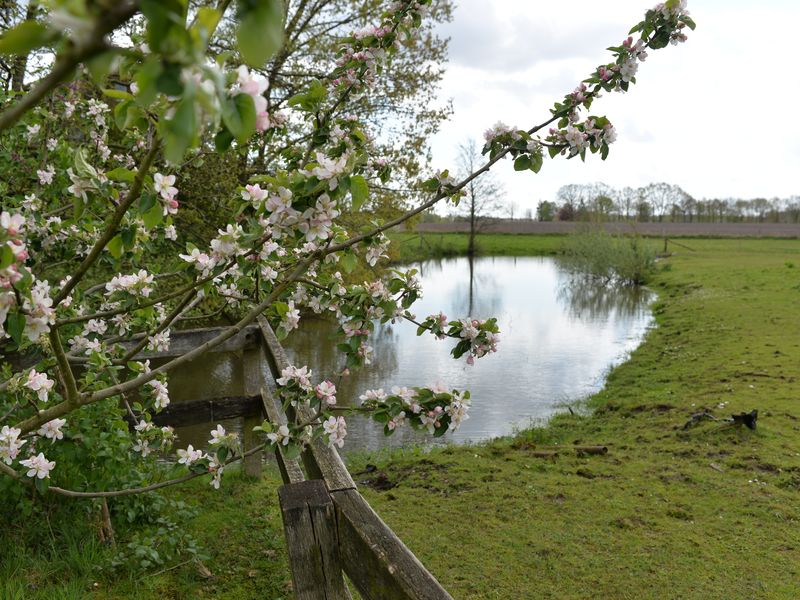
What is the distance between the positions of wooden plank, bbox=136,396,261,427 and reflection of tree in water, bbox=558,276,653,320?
16391 millimetres

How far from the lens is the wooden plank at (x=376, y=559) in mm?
1801

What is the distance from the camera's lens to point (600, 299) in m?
24.2

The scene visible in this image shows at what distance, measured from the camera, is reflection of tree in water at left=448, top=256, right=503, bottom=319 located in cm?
2019

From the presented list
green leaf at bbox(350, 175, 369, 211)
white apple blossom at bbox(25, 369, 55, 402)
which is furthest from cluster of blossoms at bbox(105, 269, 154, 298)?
green leaf at bbox(350, 175, 369, 211)

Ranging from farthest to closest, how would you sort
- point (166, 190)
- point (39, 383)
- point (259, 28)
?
point (39, 383) < point (166, 190) < point (259, 28)

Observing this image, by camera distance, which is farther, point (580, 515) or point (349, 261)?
point (580, 515)

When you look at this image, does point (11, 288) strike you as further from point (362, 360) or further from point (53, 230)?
point (53, 230)

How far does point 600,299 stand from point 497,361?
1179cm

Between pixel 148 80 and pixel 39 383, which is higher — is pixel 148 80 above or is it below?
above

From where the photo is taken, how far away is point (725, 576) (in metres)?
4.34

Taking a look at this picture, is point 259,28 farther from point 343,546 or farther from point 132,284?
point 132,284

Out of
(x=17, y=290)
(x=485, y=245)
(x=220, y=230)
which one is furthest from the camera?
(x=485, y=245)

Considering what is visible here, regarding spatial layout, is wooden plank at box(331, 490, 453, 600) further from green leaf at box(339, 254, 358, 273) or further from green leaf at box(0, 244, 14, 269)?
green leaf at box(0, 244, 14, 269)

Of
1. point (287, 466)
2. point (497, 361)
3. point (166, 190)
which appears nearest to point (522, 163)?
point (166, 190)
